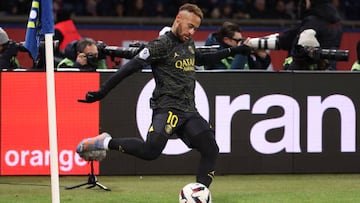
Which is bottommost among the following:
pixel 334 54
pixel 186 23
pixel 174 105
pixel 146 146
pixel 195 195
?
pixel 195 195

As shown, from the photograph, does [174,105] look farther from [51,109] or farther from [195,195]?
[51,109]

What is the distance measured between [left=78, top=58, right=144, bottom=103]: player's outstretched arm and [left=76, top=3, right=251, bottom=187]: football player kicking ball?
0.60 feet

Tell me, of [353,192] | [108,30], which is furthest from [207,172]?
[108,30]

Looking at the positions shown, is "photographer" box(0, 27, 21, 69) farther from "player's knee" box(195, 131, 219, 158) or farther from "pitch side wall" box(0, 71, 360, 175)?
"player's knee" box(195, 131, 219, 158)

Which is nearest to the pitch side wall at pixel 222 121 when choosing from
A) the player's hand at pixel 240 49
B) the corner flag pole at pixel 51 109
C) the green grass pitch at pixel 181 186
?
the green grass pitch at pixel 181 186

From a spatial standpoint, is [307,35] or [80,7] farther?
[80,7]

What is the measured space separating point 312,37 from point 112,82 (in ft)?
Result: 15.0

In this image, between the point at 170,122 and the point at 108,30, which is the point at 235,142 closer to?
the point at 170,122

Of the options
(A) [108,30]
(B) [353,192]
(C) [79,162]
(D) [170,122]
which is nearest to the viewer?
(D) [170,122]

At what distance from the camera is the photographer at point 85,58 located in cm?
1396

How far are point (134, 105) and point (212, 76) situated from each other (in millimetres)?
1097

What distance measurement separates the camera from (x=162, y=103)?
1077 cm

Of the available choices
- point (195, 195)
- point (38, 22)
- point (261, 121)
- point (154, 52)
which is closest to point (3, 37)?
point (261, 121)

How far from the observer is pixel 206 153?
10.8 m
